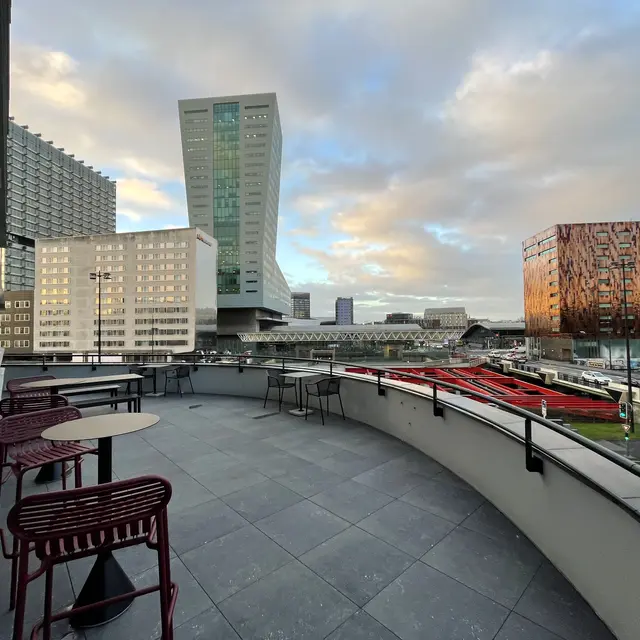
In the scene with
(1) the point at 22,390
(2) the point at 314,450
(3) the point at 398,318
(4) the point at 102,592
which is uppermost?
(3) the point at 398,318

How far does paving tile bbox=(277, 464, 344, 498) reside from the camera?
3.17 meters

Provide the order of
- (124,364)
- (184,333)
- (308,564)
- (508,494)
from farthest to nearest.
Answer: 1. (184,333)
2. (124,364)
3. (508,494)
4. (308,564)

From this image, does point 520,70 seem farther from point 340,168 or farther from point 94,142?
point 94,142

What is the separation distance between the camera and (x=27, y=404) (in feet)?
11.4

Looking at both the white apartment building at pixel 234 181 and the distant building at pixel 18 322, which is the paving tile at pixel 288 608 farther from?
the distant building at pixel 18 322

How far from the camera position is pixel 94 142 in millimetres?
26047

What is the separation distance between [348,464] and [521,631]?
233 cm

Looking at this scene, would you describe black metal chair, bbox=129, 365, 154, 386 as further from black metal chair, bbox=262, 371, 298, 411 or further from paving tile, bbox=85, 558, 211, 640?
paving tile, bbox=85, 558, 211, 640

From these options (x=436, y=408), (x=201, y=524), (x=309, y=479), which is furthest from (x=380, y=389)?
(x=201, y=524)

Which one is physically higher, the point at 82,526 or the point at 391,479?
the point at 82,526

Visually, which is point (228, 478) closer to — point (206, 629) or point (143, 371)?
point (206, 629)

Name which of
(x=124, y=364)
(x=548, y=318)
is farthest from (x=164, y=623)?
(x=548, y=318)

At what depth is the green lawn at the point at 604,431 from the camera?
15787 millimetres

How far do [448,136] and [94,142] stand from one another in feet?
94.2
